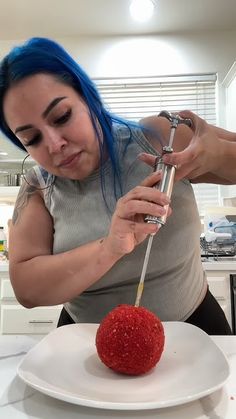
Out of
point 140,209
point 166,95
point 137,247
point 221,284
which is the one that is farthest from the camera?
point 166,95

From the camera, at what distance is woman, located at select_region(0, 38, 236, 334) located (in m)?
0.66

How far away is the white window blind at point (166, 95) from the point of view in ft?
8.13

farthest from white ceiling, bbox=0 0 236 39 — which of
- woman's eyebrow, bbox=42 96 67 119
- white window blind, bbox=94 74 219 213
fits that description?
woman's eyebrow, bbox=42 96 67 119

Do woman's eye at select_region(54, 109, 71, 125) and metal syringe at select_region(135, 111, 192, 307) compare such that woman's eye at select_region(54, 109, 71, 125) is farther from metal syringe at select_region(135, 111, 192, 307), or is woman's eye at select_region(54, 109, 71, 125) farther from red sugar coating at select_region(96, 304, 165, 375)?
red sugar coating at select_region(96, 304, 165, 375)

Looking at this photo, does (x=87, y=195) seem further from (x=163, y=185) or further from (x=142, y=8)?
(x=142, y=8)

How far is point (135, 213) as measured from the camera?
525 mm

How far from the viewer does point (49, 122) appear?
67 centimetres

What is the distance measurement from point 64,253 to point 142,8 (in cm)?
182

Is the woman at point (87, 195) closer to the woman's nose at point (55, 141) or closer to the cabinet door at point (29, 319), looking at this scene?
the woman's nose at point (55, 141)

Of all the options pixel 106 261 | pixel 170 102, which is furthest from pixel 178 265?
pixel 170 102

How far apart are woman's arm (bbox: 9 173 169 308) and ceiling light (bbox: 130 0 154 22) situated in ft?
5.35

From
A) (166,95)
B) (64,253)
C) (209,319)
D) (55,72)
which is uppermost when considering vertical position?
(166,95)

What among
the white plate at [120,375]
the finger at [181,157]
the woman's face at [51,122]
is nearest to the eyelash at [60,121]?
the woman's face at [51,122]

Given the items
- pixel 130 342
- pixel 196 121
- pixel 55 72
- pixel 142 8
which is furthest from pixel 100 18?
pixel 130 342
